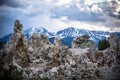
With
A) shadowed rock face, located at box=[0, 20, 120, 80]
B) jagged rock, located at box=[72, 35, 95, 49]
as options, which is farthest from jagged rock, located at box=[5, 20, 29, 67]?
jagged rock, located at box=[72, 35, 95, 49]

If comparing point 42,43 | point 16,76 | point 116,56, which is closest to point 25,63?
point 42,43

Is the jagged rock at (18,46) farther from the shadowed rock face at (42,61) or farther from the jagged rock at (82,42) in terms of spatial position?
the jagged rock at (82,42)

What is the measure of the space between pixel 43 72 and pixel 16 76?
27.5 feet

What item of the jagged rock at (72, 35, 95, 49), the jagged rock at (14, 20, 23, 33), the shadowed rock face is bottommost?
the shadowed rock face

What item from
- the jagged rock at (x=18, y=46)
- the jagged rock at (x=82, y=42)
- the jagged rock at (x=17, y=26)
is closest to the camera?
the jagged rock at (x=18, y=46)

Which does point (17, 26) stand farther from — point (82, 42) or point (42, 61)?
point (82, 42)

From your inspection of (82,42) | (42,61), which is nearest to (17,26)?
(42,61)

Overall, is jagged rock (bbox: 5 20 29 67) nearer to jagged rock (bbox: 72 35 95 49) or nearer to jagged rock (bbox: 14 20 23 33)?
jagged rock (bbox: 14 20 23 33)

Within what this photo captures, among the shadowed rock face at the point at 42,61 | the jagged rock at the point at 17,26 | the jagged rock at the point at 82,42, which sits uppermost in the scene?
the jagged rock at the point at 17,26

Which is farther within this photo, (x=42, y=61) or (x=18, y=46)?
(x=42, y=61)

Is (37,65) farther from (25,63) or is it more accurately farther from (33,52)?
(33,52)

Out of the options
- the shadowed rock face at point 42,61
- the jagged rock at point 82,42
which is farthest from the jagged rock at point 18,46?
the jagged rock at point 82,42

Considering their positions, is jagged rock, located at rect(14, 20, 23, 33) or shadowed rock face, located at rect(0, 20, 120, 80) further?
jagged rock, located at rect(14, 20, 23, 33)

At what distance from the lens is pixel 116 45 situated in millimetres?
51250
